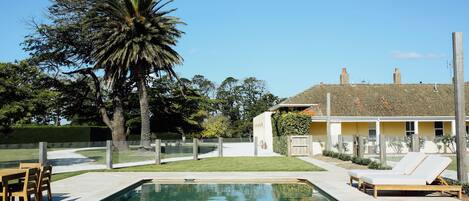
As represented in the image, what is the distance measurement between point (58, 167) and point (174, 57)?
→ 40.2ft

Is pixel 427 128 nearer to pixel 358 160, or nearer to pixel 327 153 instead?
pixel 327 153

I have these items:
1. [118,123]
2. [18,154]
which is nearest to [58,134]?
[118,123]

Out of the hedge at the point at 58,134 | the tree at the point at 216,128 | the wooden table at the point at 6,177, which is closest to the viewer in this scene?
the wooden table at the point at 6,177

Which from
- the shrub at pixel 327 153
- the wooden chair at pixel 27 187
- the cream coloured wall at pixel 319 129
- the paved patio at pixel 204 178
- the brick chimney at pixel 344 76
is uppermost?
the brick chimney at pixel 344 76

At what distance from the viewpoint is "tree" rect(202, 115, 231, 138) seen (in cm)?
7112

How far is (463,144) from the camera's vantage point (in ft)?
37.6

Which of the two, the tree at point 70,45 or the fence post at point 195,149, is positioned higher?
the tree at point 70,45

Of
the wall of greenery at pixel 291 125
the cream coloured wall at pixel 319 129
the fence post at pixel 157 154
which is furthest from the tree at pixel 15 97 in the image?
the cream coloured wall at pixel 319 129

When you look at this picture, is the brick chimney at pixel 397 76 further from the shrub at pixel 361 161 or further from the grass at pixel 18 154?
the grass at pixel 18 154

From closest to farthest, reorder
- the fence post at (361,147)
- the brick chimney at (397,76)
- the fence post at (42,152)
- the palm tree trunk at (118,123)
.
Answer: the fence post at (42,152) < the fence post at (361,147) < the palm tree trunk at (118,123) < the brick chimney at (397,76)

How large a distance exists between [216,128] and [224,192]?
2315 inches

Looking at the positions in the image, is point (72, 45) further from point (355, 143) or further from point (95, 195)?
point (95, 195)

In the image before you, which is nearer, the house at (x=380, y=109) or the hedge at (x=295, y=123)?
the hedge at (x=295, y=123)

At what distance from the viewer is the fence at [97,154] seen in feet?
58.5
